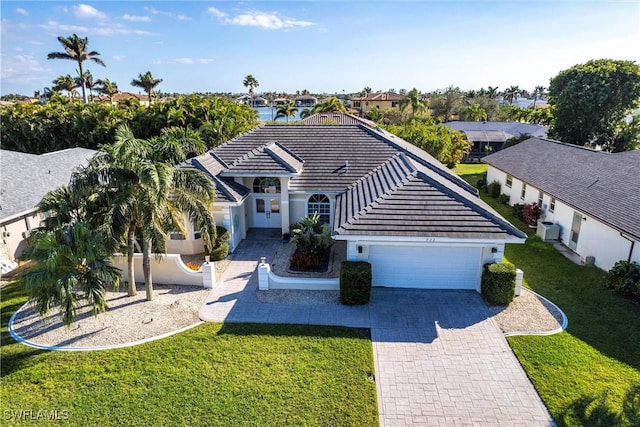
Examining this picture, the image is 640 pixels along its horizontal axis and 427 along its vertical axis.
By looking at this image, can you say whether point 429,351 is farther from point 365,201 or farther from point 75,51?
point 75,51

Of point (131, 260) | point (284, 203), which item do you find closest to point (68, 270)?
point (131, 260)

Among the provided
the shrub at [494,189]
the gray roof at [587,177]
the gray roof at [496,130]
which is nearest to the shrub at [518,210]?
the gray roof at [587,177]

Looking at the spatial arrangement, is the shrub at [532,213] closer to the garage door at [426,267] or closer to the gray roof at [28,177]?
the garage door at [426,267]

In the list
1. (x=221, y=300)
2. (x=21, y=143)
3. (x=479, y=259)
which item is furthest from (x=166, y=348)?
(x=21, y=143)

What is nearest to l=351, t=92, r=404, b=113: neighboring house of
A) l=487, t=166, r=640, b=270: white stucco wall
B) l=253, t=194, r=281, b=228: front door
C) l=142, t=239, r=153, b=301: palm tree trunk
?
l=487, t=166, r=640, b=270: white stucco wall

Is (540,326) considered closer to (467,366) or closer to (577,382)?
(577,382)

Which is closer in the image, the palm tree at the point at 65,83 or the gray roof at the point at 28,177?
the gray roof at the point at 28,177
